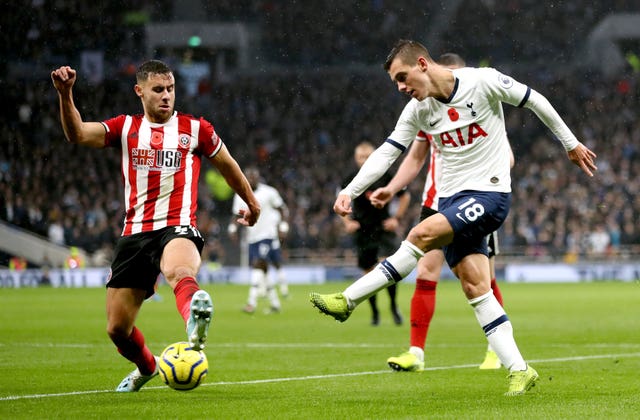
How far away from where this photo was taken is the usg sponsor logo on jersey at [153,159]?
718 centimetres

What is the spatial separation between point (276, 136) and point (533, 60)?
10.7 meters

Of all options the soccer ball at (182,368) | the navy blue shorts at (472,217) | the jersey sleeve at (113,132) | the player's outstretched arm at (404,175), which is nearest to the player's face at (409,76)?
the navy blue shorts at (472,217)

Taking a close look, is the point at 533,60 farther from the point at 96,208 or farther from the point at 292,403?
the point at 292,403

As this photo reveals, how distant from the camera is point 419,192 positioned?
117 ft

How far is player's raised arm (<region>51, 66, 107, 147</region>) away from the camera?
6.70 meters

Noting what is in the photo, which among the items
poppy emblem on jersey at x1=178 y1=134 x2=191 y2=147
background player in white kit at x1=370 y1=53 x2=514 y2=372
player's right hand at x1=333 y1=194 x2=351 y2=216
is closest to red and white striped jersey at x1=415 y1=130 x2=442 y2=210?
background player in white kit at x1=370 y1=53 x2=514 y2=372

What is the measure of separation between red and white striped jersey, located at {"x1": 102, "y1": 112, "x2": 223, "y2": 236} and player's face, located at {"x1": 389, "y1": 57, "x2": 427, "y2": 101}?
125 centimetres

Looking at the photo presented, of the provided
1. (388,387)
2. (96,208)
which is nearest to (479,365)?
(388,387)

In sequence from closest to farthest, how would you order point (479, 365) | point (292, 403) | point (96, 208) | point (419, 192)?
point (292, 403) < point (479, 365) < point (96, 208) < point (419, 192)

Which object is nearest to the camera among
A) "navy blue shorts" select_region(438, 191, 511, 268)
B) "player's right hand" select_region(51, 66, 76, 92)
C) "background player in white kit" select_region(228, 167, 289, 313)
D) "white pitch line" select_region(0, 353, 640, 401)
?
"player's right hand" select_region(51, 66, 76, 92)

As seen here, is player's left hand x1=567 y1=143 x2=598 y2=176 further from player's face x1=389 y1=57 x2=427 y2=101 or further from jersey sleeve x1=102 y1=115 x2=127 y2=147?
jersey sleeve x1=102 y1=115 x2=127 y2=147

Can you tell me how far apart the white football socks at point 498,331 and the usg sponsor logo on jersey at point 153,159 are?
2188mm

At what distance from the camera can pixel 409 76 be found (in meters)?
7.15

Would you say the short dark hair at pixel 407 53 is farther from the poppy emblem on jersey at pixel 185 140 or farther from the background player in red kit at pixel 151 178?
the poppy emblem on jersey at pixel 185 140
